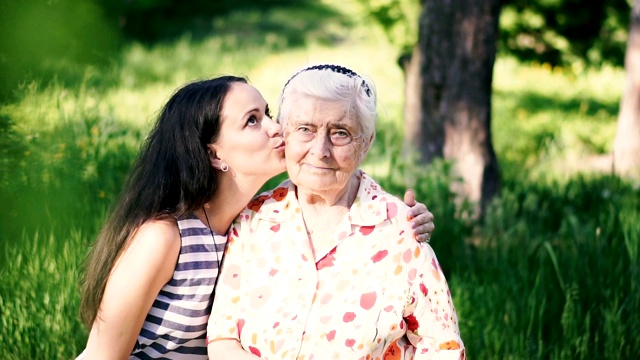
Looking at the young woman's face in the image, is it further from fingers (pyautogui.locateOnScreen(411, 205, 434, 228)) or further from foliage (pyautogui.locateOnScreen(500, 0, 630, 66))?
foliage (pyautogui.locateOnScreen(500, 0, 630, 66))

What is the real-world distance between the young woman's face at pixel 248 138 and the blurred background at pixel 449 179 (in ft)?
0.88

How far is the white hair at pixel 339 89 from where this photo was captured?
2602 mm

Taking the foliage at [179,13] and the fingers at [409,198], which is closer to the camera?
the fingers at [409,198]

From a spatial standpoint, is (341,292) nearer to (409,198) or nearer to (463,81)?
(409,198)

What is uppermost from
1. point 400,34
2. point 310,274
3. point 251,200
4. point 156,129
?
point 400,34

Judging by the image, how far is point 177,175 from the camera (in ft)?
9.37

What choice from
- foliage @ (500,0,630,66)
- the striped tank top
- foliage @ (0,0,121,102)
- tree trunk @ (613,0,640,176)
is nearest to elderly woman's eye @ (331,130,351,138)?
the striped tank top

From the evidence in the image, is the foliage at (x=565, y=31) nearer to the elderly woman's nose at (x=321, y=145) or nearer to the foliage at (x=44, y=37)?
the foliage at (x=44, y=37)

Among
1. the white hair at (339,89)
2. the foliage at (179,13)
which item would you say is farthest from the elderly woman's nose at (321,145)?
the foliage at (179,13)

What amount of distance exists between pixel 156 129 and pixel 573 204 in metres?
3.64

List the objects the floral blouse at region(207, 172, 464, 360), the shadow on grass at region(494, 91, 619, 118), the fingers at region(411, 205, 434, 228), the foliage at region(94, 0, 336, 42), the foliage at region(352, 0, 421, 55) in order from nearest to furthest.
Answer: the floral blouse at region(207, 172, 464, 360)
the fingers at region(411, 205, 434, 228)
the shadow on grass at region(494, 91, 619, 118)
the foliage at region(352, 0, 421, 55)
the foliage at region(94, 0, 336, 42)

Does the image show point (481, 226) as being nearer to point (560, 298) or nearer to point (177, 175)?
point (560, 298)

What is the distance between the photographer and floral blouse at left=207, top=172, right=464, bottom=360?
101 inches

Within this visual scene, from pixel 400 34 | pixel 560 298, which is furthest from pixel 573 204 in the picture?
pixel 400 34
